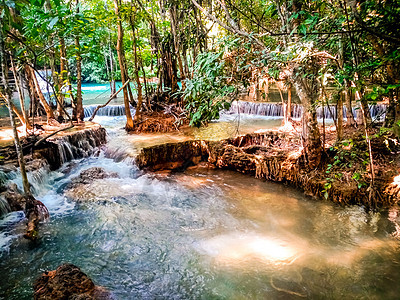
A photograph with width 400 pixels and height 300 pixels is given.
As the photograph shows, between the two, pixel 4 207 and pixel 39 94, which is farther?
pixel 39 94

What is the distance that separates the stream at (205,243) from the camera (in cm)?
363

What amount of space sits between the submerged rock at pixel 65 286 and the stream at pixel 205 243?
69cm

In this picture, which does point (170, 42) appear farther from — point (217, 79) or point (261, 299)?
point (261, 299)

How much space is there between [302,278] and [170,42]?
10.1 meters

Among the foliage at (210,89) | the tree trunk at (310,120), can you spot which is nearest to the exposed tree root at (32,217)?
the foliage at (210,89)

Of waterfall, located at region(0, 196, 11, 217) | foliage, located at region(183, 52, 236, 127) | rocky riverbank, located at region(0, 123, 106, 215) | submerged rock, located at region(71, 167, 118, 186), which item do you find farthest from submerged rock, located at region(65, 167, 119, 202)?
foliage, located at region(183, 52, 236, 127)

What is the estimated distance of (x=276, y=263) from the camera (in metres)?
A: 4.06

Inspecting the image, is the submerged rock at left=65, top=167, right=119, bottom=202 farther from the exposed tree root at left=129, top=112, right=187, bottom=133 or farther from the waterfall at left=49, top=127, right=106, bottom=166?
the exposed tree root at left=129, top=112, right=187, bottom=133

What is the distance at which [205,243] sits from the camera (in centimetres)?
462

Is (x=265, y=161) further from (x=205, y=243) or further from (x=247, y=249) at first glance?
(x=205, y=243)

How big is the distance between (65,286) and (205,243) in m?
2.37

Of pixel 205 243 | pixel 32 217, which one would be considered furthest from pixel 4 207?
pixel 205 243

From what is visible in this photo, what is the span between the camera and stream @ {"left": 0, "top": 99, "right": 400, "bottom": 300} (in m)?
3.63

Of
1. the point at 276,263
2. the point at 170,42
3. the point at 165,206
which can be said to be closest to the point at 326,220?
the point at 276,263
